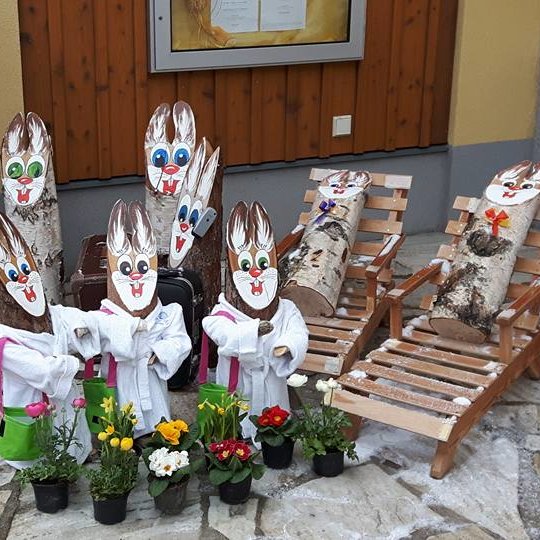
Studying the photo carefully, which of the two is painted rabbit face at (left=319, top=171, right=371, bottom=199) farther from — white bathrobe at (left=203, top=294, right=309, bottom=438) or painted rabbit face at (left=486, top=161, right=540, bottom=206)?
white bathrobe at (left=203, top=294, right=309, bottom=438)

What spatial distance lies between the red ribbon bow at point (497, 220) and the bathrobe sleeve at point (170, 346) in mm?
1898

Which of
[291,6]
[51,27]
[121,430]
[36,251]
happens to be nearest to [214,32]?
[291,6]

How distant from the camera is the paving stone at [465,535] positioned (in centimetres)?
398

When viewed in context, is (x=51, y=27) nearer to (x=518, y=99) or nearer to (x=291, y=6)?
(x=291, y=6)

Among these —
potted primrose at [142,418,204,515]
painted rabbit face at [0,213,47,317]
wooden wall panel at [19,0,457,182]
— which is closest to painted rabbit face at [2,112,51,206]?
wooden wall panel at [19,0,457,182]

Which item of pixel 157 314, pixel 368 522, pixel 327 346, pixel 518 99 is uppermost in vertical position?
pixel 518 99

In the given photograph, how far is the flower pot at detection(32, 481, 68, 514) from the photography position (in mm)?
4008

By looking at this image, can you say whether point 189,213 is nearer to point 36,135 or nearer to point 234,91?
point 36,135

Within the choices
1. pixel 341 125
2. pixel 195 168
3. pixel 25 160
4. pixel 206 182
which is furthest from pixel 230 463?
pixel 341 125

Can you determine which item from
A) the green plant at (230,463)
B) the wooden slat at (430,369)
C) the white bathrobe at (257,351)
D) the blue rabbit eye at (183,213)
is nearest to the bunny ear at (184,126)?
the blue rabbit eye at (183,213)

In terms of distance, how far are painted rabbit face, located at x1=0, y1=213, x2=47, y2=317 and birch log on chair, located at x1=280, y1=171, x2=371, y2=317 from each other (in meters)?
1.66

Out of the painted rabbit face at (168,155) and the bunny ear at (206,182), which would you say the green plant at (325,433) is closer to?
the bunny ear at (206,182)

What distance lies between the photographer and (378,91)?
7312 millimetres

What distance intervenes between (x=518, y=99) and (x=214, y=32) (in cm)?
266
